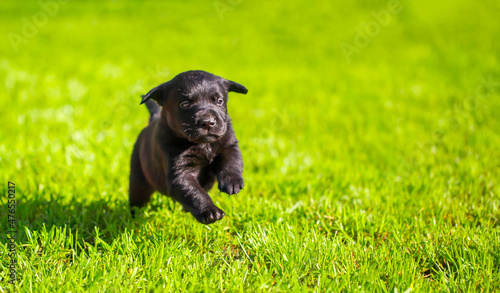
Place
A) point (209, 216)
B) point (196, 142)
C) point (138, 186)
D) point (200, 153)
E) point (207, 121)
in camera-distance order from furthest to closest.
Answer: point (138, 186), point (200, 153), point (196, 142), point (207, 121), point (209, 216)

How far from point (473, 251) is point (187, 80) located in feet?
7.17


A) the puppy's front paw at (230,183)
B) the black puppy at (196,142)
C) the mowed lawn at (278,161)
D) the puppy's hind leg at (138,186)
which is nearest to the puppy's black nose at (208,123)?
the black puppy at (196,142)

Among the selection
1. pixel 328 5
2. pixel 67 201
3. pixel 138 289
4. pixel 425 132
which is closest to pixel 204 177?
pixel 138 289

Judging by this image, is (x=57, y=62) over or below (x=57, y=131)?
below

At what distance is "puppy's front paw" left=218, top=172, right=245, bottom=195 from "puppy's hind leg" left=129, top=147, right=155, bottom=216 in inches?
42.7

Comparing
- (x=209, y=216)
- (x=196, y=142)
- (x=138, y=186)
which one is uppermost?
(x=196, y=142)

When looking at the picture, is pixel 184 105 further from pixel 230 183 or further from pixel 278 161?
pixel 278 161

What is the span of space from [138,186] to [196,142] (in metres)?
1.10

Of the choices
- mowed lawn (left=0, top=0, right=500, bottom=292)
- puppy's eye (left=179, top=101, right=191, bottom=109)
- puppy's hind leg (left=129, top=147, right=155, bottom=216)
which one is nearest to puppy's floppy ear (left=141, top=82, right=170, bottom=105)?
puppy's eye (left=179, top=101, right=191, bottom=109)

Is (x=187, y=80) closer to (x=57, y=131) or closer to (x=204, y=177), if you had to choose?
(x=204, y=177)

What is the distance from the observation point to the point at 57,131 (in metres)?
6.38

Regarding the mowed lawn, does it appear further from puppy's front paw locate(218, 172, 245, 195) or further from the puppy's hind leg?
puppy's front paw locate(218, 172, 245, 195)

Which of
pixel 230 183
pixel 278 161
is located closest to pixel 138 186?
pixel 230 183

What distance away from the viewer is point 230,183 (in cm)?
284
